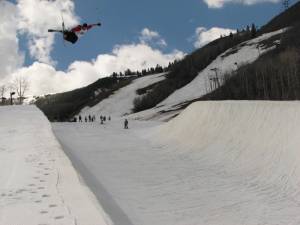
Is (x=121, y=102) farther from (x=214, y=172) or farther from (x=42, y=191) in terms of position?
(x=42, y=191)

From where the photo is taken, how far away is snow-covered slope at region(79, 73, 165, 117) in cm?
13150

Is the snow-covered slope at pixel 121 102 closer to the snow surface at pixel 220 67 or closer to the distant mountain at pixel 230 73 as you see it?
the distant mountain at pixel 230 73

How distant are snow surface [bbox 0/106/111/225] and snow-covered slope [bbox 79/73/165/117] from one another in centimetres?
10835

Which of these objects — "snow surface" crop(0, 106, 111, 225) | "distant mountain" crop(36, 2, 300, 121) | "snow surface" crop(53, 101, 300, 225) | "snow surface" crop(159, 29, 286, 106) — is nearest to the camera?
"snow surface" crop(0, 106, 111, 225)

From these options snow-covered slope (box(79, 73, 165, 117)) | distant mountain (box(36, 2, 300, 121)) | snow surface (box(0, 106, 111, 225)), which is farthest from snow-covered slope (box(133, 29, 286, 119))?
snow surface (box(0, 106, 111, 225))

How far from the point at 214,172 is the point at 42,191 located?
1234 cm

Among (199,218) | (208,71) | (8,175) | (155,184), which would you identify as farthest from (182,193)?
(208,71)

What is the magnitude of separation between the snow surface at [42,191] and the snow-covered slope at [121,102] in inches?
4266

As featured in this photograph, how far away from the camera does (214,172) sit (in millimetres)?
21578

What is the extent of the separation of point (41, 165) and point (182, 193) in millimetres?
5544

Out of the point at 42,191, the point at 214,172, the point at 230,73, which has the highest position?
the point at 230,73

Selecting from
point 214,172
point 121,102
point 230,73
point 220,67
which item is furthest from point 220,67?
point 214,172

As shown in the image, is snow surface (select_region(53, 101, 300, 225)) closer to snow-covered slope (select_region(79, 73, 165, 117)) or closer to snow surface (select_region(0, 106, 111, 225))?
snow surface (select_region(0, 106, 111, 225))

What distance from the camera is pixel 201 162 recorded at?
24.8 meters
